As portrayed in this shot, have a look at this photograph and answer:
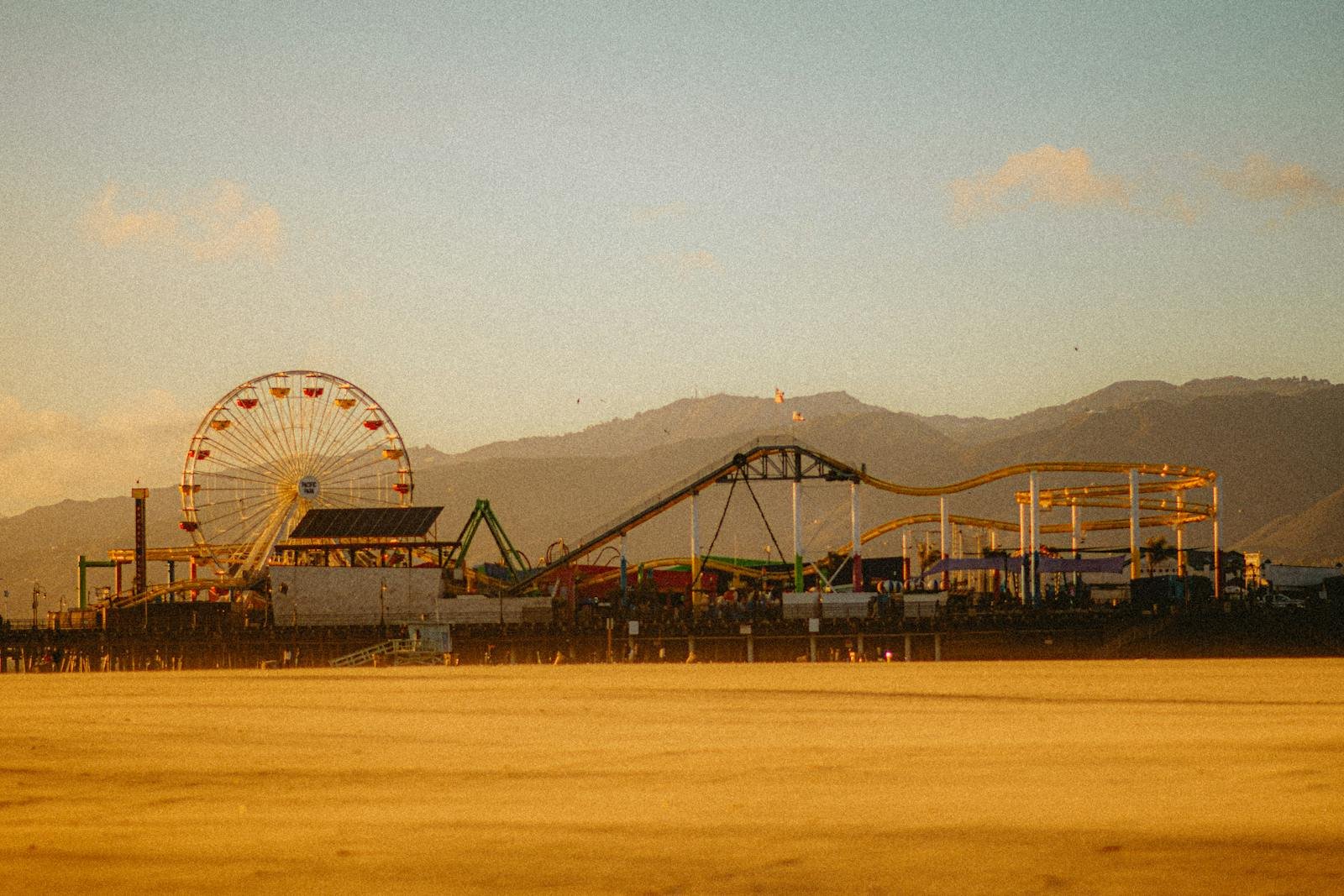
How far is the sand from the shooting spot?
33.9 feet

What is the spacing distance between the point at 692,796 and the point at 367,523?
217 feet

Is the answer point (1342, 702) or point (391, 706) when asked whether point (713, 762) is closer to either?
point (391, 706)

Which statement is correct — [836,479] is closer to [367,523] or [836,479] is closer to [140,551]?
[367,523]

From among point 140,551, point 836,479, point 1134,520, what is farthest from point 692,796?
point 140,551

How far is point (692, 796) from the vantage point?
1386cm

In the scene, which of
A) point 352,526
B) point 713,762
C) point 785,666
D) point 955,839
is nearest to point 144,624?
point 352,526

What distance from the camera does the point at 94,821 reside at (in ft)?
42.3

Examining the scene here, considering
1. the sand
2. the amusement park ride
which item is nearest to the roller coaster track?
the amusement park ride

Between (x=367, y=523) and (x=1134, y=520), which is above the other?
(x=367, y=523)

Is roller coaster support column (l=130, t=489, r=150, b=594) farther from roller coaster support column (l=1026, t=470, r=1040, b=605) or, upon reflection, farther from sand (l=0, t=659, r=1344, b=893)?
sand (l=0, t=659, r=1344, b=893)

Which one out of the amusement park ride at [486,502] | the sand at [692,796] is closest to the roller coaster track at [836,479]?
the amusement park ride at [486,502]

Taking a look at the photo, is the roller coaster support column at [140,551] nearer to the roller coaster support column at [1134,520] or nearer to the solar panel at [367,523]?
the solar panel at [367,523]

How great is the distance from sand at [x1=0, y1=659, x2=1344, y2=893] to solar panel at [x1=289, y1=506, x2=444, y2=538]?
49.2 m

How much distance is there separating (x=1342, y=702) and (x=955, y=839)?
16.9 meters
